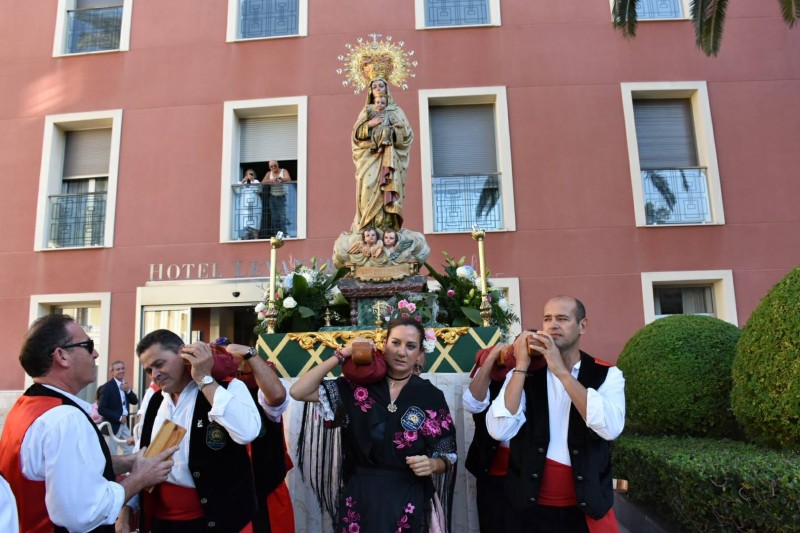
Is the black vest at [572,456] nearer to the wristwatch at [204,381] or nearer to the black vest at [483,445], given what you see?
the black vest at [483,445]

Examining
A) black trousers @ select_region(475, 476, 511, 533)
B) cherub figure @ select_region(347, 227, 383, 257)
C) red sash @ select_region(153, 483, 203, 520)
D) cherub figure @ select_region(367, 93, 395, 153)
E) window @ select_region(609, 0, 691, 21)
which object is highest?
window @ select_region(609, 0, 691, 21)

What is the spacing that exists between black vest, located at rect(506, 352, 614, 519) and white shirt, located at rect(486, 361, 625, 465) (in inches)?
1.2

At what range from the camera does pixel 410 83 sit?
10117 millimetres

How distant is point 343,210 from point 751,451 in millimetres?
7125

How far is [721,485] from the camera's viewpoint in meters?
3.20

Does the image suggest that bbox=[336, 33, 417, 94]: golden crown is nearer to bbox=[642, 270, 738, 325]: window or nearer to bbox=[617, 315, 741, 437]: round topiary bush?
bbox=[617, 315, 741, 437]: round topiary bush

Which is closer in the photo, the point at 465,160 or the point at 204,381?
the point at 204,381

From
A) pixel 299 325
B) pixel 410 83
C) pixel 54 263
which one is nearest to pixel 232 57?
pixel 410 83

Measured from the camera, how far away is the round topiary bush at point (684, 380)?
15.2ft

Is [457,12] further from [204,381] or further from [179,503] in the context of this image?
[179,503]

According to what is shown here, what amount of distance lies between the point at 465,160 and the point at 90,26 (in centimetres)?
723

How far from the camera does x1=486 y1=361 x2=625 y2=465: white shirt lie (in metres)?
2.52

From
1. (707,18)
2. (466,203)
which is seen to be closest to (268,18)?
(466,203)

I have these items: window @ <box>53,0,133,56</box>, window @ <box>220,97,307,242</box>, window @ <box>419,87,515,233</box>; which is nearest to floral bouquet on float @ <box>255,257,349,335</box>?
window @ <box>419,87,515,233</box>
